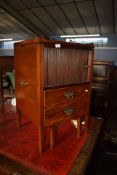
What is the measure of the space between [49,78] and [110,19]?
386 cm

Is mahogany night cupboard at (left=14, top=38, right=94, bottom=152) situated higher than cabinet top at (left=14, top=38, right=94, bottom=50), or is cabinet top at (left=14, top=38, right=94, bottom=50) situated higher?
cabinet top at (left=14, top=38, right=94, bottom=50)

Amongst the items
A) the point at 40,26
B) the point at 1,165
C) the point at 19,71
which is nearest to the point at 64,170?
the point at 1,165

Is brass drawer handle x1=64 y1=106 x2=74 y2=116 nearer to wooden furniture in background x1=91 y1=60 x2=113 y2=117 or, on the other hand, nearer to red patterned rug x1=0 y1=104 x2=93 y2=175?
red patterned rug x1=0 y1=104 x2=93 y2=175

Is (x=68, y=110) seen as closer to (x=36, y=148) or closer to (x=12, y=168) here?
(x=36, y=148)

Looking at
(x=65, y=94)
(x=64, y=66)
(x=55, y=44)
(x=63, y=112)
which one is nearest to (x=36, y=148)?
(x=63, y=112)

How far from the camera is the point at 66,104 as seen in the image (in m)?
1.42

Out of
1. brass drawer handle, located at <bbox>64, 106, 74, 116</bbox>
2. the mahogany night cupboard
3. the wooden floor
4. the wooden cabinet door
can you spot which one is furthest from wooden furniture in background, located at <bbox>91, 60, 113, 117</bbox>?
the wooden floor

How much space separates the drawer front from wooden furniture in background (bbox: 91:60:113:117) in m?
1.60

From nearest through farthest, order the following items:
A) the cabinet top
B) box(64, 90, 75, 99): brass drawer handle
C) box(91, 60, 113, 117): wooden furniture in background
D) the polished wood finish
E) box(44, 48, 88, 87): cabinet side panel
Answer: the cabinet top, box(44, 48, 88, 87): cabinet side panel, box(64, 90, 75, 99): brass drawer handle, box(91, 60, 113, 117): wooden furniture in background, the polished wood finish

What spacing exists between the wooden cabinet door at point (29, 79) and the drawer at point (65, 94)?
8 centimetres

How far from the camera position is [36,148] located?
4.83ft

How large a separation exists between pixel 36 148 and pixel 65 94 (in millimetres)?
609

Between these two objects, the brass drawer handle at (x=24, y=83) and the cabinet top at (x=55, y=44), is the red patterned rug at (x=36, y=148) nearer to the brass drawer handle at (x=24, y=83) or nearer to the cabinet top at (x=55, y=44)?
the brass drawer handle at (x=24, y=83)

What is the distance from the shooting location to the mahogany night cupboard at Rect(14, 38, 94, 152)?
4.04 ft
